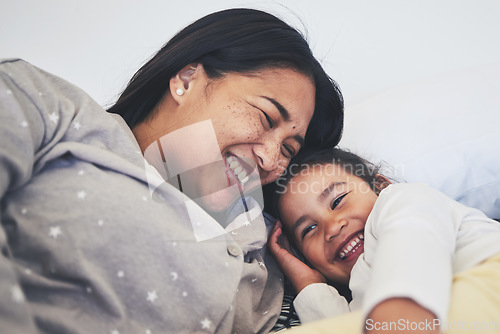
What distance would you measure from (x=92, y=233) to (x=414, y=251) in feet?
1.49

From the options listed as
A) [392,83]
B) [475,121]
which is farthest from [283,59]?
[392,83]

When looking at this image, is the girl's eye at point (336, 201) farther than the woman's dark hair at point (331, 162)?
No

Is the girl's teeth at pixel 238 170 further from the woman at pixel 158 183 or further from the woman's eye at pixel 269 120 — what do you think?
the woman's eye at pixel 269 120

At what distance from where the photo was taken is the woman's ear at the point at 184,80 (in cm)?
91

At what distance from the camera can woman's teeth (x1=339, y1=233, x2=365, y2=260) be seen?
892 mm

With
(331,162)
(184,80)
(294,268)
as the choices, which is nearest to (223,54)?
(184,80)

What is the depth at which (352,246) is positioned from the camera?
90 centimetres

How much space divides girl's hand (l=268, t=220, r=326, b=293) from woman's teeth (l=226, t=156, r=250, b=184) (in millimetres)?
201

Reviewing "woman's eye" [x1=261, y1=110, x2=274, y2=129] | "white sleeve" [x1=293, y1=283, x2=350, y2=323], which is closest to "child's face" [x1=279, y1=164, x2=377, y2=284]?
"white sleeve" [x1=293, y1=283, x2=350, y2=323]

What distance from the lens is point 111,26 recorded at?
145 centimetres

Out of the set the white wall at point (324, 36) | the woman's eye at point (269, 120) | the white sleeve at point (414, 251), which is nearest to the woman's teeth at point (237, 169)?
the woman's eye at point (269, 120)

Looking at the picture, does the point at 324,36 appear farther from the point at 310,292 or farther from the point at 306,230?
the point at 310,292

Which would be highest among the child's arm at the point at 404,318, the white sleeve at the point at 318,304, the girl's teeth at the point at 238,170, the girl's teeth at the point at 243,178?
the child's arm at the point at 404,318

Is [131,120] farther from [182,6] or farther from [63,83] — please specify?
[182,6]
